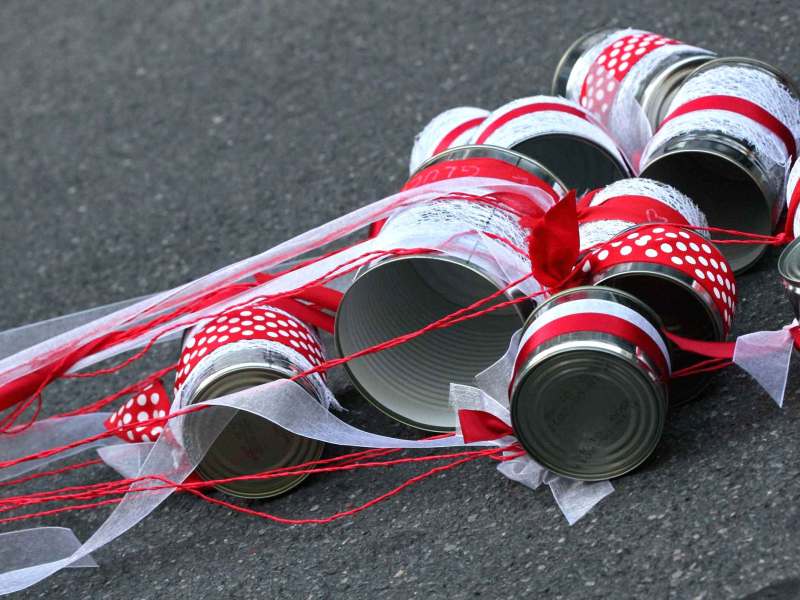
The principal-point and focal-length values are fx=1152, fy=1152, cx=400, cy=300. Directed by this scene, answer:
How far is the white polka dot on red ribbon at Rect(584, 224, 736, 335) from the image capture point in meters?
1.37

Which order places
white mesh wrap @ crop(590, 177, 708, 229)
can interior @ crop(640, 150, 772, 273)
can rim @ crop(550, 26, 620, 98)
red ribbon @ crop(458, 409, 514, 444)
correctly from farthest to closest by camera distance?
can rim @ crop(550, 26, 620, 98) → can interior @ crop(640, 150, 772, 273) → white mesh wrap @ crop(590, 177, 708, 229) → red ribbon @ crop(458, 409, 514, 444)

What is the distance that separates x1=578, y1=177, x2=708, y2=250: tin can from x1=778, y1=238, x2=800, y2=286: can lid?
0.56ft

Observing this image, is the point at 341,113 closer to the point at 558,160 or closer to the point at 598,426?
the point at 558,160

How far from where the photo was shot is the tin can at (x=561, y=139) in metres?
1.69

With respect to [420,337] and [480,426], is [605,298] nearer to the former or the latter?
[480,426]

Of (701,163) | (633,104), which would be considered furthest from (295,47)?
(701,163)

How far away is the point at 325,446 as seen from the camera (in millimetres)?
1596

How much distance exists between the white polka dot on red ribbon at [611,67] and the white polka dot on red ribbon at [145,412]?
0.82 metres

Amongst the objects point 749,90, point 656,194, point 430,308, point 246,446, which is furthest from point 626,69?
point 246,446

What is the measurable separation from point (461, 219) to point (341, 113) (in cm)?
125

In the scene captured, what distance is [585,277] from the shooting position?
4.66 feet

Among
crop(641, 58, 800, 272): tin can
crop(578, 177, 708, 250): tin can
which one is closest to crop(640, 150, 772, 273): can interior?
crop(641, 58, 800, 272): tin can

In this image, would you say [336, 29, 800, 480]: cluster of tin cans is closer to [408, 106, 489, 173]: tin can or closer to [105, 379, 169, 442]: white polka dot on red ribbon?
[408, 106, 489, 173]: tin can

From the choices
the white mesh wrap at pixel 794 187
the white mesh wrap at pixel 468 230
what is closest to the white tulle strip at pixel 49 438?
the white mesh wrap at pixel 468 230
